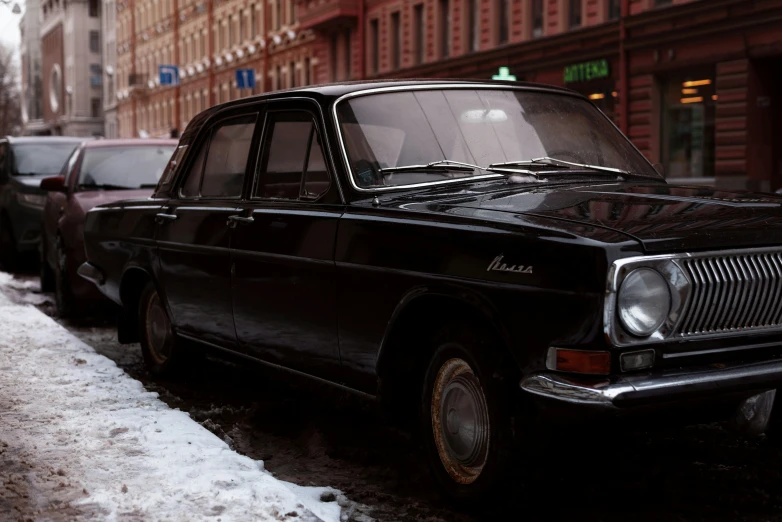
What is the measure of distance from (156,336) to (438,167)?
115 inches

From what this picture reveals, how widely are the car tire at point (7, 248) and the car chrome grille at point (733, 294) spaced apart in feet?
44.1

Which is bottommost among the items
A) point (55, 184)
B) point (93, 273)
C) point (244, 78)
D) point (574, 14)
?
point (93, 273)

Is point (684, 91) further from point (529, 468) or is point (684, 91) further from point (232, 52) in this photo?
point (232, 52)

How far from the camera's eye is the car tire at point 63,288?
33.5 feet

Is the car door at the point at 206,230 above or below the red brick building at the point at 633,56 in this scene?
below

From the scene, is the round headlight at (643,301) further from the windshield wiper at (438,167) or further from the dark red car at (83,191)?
the dark red car at (83,191)

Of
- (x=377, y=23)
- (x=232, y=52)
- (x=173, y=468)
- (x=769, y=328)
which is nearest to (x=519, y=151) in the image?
(x=769, y=328)

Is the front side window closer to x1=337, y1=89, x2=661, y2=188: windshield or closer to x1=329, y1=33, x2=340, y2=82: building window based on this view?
x1=337, y1=89, x2=661, y2=188: windshield

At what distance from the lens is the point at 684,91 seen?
25.1 meters

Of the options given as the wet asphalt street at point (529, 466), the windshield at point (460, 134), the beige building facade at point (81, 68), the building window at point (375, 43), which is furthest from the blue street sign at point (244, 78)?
the beige building facade at point (81, 68)

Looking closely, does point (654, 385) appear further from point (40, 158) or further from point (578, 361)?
point (40, 158)

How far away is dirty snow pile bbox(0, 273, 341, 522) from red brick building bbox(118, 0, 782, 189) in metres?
18.5

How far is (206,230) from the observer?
6.20 metres

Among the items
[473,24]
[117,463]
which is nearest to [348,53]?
[473,24]
